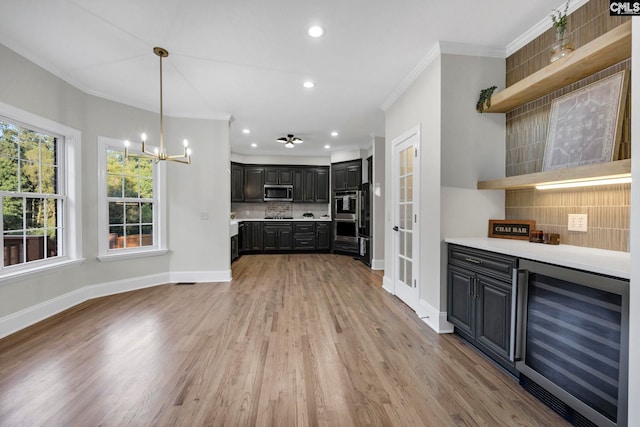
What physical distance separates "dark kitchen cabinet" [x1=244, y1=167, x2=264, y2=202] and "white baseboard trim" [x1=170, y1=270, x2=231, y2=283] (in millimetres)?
3290

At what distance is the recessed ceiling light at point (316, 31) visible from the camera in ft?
7.80

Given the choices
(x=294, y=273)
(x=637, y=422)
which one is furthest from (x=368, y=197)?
(x=637, y=422)

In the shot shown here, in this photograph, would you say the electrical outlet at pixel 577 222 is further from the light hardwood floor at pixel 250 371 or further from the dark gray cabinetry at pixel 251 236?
the dark gray cabinetry at pixel 251 236

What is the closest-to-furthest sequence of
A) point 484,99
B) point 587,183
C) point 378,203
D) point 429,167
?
point 587,183 → point 484,99 → point 429,167 → point 378,203

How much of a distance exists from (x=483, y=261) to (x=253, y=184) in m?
6.36

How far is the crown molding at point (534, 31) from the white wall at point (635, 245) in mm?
1383

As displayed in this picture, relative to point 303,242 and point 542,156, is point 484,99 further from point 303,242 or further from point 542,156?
point 303,242

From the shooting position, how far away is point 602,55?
178 cm

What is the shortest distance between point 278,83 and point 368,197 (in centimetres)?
322

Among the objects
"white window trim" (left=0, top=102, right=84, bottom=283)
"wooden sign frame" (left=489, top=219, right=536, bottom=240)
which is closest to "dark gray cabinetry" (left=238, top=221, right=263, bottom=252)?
"white window trim" (left=0, top=102, right=84, bottom=283)

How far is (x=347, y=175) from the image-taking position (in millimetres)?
7047

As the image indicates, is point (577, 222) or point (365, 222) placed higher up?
point (577, 222)

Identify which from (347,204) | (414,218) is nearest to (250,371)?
(414,218)

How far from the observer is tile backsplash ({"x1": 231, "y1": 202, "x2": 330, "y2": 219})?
310 inches
